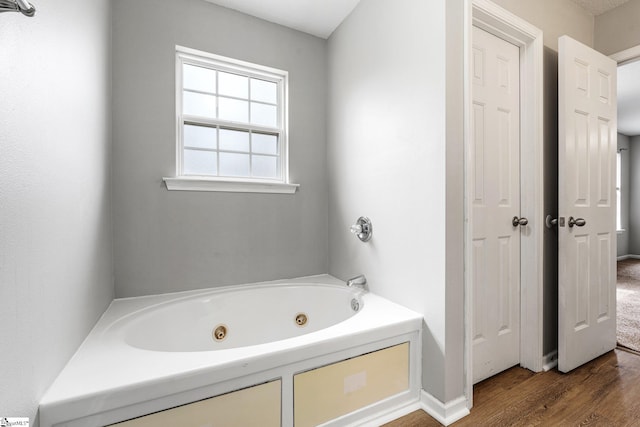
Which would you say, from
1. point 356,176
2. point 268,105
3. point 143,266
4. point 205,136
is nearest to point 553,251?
point 356,176

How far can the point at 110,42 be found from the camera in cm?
174

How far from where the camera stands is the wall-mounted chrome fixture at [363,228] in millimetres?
1947

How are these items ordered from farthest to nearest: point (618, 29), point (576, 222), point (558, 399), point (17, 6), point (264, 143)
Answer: point (264, 143)
point (618, 29)
point (576, 222)
point (558, 399)
point (17, 6)

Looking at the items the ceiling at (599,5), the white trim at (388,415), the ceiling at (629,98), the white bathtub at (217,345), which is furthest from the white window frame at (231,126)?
the ceiling at (629,98)

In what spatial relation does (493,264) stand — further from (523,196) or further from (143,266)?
(143,266)

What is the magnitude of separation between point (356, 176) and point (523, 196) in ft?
3.50

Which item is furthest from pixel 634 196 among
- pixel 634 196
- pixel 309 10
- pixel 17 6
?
pixel 17 6

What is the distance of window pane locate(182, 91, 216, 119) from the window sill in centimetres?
49

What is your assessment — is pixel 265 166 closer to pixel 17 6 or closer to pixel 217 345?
pixel 217 345

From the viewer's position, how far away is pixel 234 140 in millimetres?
2201

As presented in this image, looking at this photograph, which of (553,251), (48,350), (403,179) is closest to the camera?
(48,350)

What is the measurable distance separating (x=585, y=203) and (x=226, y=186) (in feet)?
7.95

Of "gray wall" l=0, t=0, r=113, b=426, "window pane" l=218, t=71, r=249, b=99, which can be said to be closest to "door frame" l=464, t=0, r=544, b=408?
"window pane" l=218, t=71, r=249, b=99

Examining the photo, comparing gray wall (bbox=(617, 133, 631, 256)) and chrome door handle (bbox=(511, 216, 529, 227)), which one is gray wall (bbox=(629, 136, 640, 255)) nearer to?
gray wall (bbox=(617, 133, 631, 256))
